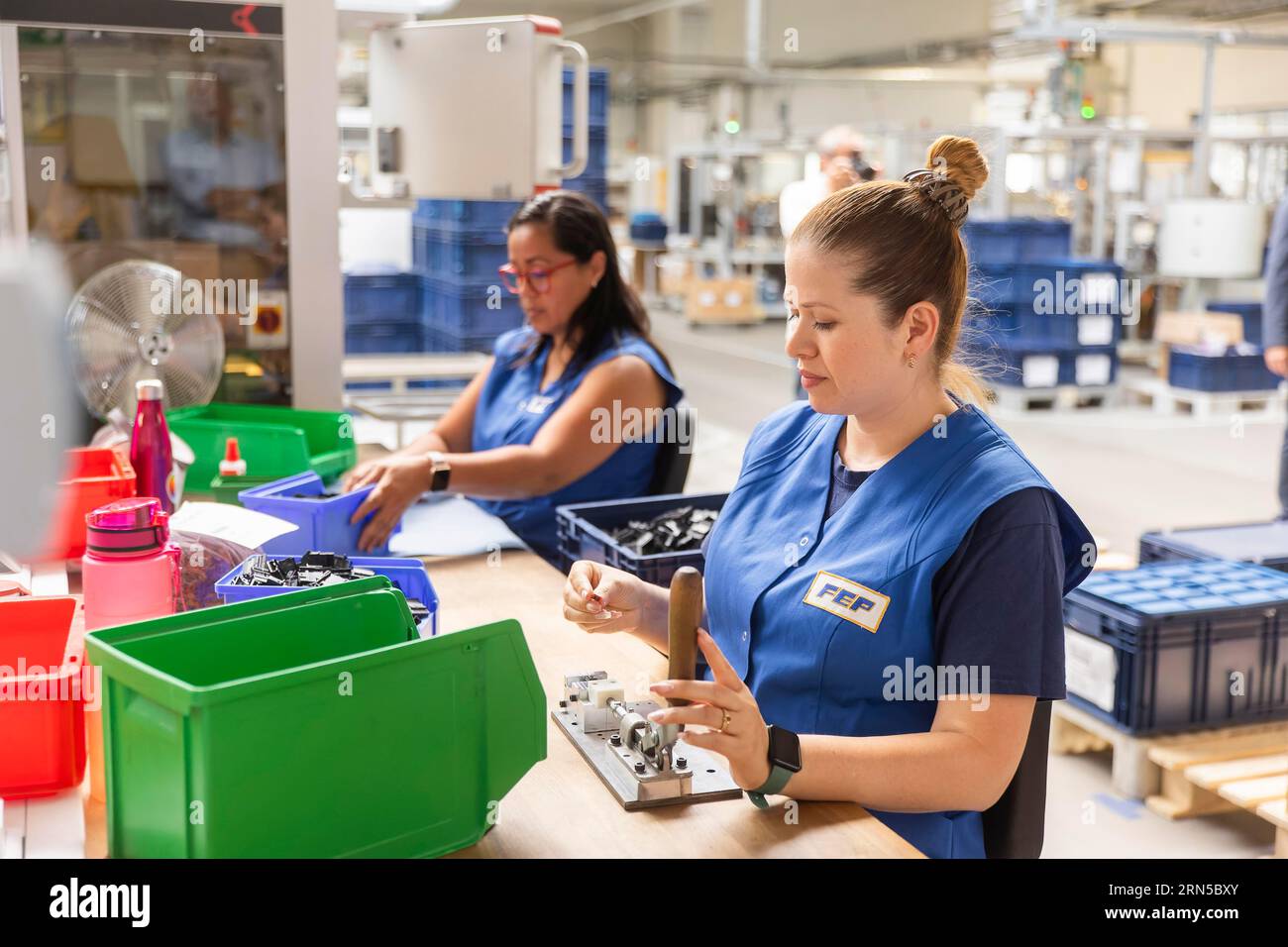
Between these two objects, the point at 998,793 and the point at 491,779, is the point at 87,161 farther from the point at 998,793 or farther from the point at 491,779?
the point at 998,793

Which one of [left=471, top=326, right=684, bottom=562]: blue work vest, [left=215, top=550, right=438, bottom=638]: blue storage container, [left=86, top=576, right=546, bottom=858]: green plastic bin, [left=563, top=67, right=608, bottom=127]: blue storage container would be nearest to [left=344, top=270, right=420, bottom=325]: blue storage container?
[left=563, top=67, right=608, bottom=127]: blue storage container

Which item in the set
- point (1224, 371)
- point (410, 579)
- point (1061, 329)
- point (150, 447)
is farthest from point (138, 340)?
point (1224, 371)

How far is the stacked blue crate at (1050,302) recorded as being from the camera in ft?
30.4

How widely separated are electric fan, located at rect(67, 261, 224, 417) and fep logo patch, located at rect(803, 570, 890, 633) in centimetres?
191

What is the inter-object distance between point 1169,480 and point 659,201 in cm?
1470

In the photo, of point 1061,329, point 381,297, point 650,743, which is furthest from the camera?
point 1061,329

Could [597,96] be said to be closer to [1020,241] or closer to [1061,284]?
[1020,241]

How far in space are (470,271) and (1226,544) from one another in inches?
185

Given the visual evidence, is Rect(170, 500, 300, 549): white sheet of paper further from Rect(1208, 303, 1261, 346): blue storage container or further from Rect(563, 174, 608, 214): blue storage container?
Rect(1208, 303, 1261, 346): blue storage container

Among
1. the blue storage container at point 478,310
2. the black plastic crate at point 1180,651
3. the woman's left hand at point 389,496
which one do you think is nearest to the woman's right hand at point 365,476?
the woman's left hand at point 389,496

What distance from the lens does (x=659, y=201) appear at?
2108 centimetres

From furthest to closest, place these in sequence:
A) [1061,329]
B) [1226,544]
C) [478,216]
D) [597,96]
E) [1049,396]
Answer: [1049,396] < [1061,329] < [597,96] < [478,216] < [1226,544]

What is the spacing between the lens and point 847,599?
169cm
